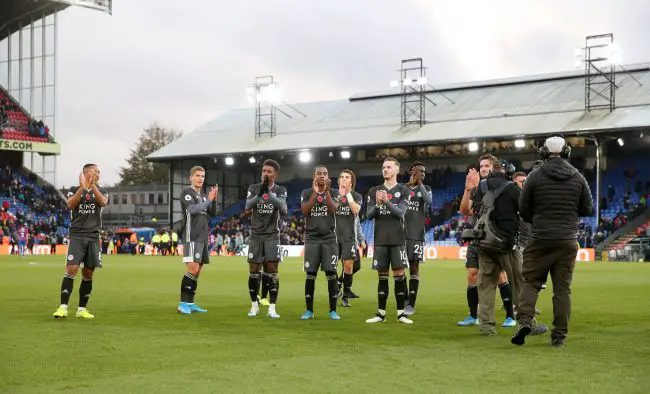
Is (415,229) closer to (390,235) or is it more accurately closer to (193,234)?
(390,235)

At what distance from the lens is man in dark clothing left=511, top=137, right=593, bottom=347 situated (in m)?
10.0

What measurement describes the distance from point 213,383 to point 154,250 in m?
50.8

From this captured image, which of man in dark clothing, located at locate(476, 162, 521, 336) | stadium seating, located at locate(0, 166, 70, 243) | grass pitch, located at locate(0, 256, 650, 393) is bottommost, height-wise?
grass pitch, located at locate(0, 256, 650, 393)

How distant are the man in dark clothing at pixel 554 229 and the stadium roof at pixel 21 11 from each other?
57262mm

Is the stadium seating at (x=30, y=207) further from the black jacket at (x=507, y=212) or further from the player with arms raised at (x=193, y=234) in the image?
the black jacket at (x=507, y=212)

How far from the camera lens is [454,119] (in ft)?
180

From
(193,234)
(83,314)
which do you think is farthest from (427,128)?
(83,314)

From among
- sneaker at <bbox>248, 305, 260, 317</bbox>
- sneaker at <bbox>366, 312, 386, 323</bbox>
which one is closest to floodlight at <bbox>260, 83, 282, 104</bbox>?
sneaker at <bbox>248, 305, 260, 317</bbox>

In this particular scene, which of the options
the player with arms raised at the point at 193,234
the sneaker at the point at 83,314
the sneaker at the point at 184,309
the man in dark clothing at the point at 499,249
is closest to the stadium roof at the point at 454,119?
the player with arms raised at the point at 193,234

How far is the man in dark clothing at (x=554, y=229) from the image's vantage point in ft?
32.9

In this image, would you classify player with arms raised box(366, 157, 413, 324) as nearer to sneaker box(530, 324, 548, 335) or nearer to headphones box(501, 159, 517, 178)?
headphones box(501, 159, 517, 178)

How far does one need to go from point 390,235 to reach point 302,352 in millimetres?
3720

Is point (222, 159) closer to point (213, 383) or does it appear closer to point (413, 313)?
point (413, 313)

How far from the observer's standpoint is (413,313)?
14.2 metres
